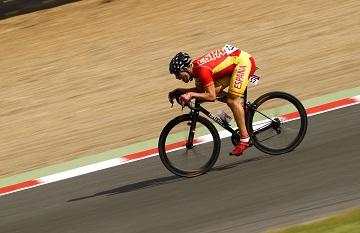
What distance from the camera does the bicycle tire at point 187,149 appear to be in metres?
10.3

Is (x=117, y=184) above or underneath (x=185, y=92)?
underneath

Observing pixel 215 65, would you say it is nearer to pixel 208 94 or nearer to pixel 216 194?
pixel 208 94

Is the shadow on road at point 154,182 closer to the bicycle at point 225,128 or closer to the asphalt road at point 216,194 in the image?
the asphalt road at point 216,194

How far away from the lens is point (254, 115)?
10422 mm

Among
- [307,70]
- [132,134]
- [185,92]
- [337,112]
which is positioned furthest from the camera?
[307,70]

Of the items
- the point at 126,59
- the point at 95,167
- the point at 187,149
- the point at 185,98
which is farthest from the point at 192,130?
the point at 126,59

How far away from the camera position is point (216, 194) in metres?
9.59

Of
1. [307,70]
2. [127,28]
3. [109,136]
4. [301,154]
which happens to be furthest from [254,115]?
[127,28]

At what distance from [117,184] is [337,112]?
11.0ft

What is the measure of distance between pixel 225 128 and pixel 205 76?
84 cm

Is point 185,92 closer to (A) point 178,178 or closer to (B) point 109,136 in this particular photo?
(A) point 178,178

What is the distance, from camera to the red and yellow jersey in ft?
32.9

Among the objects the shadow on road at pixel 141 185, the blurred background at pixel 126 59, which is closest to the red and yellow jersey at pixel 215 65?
the shadow on road at pixel 141 185

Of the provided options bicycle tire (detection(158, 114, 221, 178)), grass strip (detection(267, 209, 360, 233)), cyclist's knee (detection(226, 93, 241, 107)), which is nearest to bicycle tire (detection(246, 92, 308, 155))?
cyclist's knee (detection(226, 93, 241, 107))
